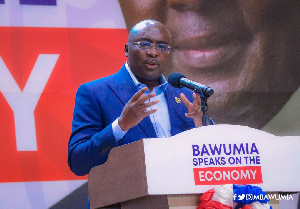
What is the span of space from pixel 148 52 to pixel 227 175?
109cm

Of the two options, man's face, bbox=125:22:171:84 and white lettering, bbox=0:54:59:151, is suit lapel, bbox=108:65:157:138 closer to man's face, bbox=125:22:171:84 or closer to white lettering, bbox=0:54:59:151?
man's face, bbox=125:22:171:84

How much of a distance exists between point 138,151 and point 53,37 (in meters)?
2.34

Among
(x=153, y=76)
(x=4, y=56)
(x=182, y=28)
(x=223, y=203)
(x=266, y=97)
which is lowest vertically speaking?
(x=223, y=203)

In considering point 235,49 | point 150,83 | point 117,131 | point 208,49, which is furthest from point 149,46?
point 235,49

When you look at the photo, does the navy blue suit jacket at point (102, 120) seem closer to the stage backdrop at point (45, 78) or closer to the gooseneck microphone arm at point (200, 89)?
the gooseneck microphone arm at point (200, 89)

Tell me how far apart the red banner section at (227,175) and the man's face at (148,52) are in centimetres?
103

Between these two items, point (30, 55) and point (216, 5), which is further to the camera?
point (216, 5)

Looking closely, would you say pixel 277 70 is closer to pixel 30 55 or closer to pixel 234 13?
pixel 234 13

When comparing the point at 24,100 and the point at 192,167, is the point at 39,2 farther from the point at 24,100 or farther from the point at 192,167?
the point at 192,167

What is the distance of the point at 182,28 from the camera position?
4.44m

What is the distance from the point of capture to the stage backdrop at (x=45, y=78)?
12.9 ft

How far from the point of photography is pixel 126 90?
2.96 meters

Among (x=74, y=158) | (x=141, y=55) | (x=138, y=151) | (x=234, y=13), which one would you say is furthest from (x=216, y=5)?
(x=138, y=151)

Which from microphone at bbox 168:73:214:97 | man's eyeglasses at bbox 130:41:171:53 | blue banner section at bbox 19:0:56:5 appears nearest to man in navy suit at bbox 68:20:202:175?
man's eyeglasses at bbox 130:41:171:53
